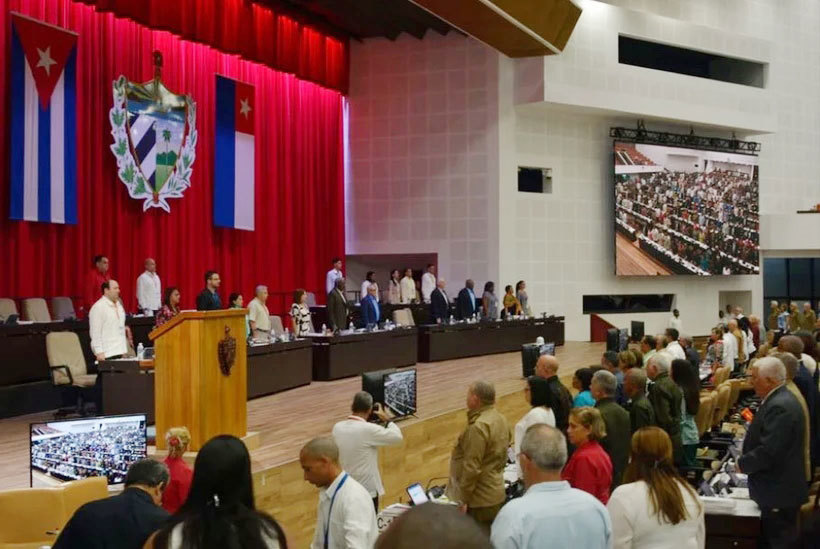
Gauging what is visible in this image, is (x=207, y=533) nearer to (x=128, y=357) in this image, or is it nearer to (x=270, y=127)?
(x=128, y=357)

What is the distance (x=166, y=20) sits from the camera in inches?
560

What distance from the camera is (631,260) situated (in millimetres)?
20984

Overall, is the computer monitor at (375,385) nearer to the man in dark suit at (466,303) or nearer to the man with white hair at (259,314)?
the man with white hair at (259,314)

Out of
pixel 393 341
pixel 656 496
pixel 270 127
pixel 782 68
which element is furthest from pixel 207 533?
pixel 782 68

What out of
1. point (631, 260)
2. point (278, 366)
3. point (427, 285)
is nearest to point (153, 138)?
point (278, 366)

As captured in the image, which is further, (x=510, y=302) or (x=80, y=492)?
(x=510, y=302)

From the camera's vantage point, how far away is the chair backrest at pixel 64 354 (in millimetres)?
9102

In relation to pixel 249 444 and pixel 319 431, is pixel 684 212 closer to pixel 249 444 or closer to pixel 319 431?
pixel 319 431

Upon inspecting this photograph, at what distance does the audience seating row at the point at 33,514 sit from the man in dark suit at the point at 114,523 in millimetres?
1725

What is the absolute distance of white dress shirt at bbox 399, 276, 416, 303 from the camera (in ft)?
59.7

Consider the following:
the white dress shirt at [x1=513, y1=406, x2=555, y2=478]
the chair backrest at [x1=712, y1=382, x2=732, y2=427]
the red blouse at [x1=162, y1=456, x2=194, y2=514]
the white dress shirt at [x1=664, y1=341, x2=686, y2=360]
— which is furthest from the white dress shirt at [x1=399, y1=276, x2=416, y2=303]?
the red blouse at [x1=162, y1=456, x2=194, y2=514]

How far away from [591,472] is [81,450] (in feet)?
9.02

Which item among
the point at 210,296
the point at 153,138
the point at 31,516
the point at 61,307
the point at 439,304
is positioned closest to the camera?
the point at 31,516

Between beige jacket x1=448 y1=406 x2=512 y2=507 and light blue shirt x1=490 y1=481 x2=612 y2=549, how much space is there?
80.0 inches
